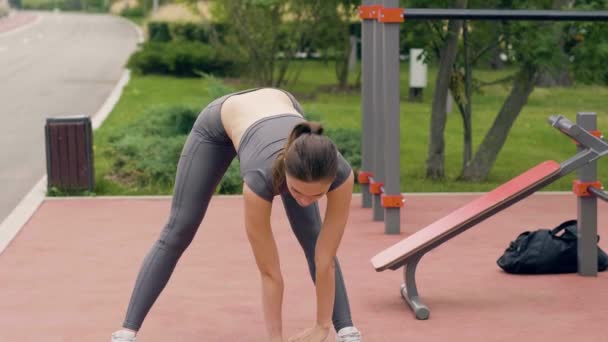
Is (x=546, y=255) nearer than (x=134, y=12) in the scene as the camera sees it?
Yes

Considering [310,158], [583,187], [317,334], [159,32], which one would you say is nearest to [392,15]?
[583,187]

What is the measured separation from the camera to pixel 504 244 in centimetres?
854

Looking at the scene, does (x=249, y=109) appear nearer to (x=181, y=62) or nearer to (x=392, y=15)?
(x=392, y=15)

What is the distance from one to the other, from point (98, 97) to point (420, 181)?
490 inches

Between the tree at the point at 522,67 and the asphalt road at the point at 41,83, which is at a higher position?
the tree at the point at 522,67

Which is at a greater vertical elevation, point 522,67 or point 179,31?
point 522,67

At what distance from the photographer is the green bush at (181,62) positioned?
2973 centimetres

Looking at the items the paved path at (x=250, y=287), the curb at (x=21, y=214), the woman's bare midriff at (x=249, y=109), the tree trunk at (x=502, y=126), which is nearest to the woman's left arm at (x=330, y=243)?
the woman's bare midriff at (x=249, y=109)

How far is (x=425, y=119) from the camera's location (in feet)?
62.4

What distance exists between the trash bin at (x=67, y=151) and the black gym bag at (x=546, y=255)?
4735 millimetres

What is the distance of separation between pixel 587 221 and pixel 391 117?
6.74 ft

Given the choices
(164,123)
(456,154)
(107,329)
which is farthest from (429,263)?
(456,154)

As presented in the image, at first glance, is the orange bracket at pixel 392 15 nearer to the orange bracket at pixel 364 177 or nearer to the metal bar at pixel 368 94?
the metal bar at pixel 368 94

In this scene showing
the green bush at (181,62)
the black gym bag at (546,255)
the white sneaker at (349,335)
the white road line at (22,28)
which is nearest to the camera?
the white sneaker at (349,335)
